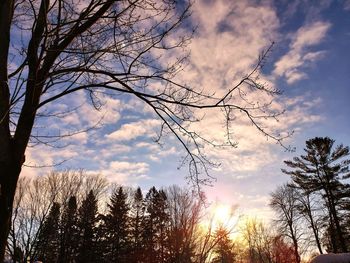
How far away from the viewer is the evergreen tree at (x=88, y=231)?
3388 cm

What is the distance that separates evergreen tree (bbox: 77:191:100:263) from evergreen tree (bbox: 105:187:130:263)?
1.43 m

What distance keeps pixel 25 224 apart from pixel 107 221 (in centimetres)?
1167

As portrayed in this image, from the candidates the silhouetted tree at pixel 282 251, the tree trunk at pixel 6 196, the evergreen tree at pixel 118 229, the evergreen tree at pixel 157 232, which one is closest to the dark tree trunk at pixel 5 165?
the tree trunk at pixel 6 196

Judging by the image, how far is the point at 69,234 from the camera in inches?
1391

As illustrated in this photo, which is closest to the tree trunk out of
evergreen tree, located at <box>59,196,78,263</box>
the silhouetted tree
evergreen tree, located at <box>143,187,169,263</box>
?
evergreen tree, located at <box>143,187,169,263</box>

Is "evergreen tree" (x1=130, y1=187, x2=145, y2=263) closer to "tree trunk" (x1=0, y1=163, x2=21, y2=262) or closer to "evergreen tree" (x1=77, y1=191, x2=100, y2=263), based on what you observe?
"evergreen tree" (x1=77, y1=191, x2=100, y2=263)

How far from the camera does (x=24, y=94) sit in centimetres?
296

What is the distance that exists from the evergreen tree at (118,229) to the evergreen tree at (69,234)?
344 cm

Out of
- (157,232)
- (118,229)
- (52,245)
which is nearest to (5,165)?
(157,232)

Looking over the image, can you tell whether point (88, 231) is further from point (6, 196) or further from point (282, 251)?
point (6, 196)

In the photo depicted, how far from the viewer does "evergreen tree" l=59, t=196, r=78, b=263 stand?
34.3 meters

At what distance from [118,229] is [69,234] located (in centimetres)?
514

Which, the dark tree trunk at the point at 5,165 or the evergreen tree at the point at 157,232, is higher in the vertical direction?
the evergreen tree at the point at 157,232

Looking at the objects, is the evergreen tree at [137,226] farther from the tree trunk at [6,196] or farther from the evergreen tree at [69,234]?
the tree trunk at [6,196]
